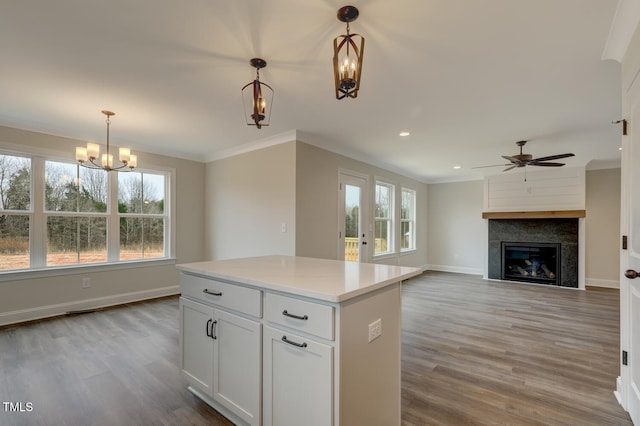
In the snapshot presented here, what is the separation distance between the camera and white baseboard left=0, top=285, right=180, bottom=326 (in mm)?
3613

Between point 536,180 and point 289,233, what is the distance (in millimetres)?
5554

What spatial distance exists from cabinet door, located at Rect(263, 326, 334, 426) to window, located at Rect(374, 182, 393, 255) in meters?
4.47

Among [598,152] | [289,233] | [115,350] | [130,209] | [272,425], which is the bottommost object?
[115,350]

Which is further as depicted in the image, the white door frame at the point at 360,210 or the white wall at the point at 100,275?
the white door frame at the point at 360,210

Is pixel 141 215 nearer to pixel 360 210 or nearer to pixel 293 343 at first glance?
pixel 360 210

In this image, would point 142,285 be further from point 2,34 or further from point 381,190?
point 381,190

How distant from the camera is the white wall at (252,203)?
13.5ft

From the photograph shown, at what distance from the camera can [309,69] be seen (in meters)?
2.40

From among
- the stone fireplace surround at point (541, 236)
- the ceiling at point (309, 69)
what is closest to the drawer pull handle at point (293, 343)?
the ceiling at point (309, 69)

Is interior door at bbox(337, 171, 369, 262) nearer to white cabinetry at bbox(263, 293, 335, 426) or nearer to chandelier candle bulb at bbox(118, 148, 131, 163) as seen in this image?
chandelier candle bulb at bbox(118, 148, 131, 163)

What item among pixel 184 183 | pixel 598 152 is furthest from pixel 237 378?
pixel 598 152

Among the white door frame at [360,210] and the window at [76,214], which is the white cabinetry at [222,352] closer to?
the white door frame at [360,210]

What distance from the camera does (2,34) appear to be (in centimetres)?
194

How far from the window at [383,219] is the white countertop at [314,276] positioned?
3818 mm
